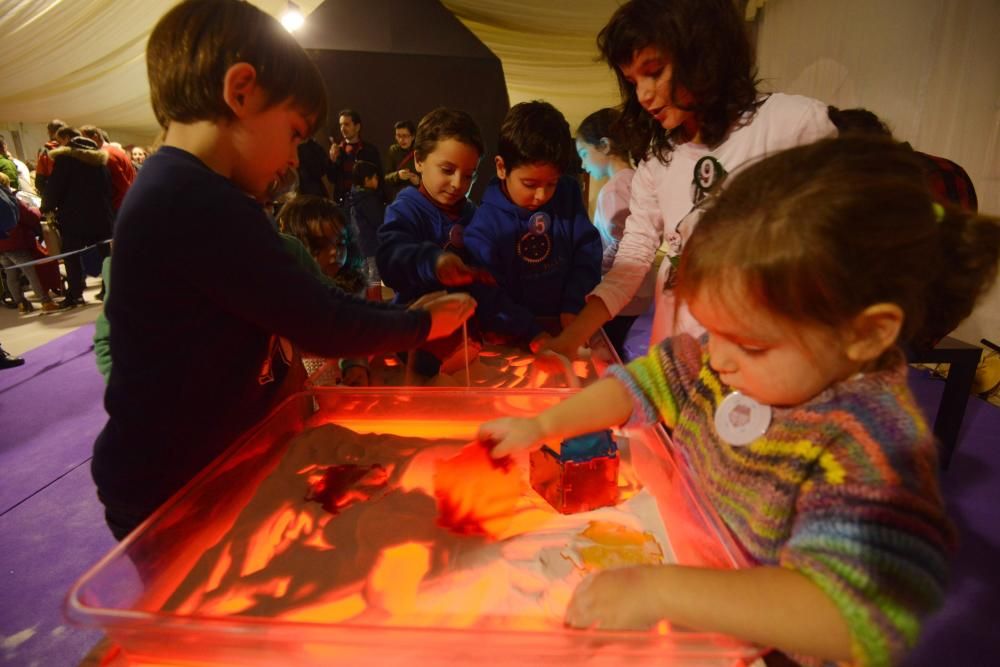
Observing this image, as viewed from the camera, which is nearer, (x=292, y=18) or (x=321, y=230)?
(x=321, y=230)

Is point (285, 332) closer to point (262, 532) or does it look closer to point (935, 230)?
point (262, 532)

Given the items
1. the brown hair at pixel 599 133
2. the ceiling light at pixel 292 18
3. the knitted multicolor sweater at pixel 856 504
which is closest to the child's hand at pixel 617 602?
the knitted multicolor sweater at pixel 856 504

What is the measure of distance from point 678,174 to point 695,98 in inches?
6.7

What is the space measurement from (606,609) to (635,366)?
1.22 feet

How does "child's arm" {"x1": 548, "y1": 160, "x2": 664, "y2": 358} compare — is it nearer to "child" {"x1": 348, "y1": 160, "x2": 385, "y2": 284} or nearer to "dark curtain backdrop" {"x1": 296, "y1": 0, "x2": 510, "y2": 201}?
"child" {"x1": 348, "y1": 160, "x2": 385, "y2": 284}

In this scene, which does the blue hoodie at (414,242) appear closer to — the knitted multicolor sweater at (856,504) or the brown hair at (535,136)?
the brown hair at (535,136)

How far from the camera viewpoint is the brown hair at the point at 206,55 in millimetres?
763

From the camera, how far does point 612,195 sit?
2.47 m

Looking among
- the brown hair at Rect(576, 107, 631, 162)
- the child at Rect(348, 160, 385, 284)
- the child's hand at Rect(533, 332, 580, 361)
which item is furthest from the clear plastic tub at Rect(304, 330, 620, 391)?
the child at Rect(348, 160, 385, 284)

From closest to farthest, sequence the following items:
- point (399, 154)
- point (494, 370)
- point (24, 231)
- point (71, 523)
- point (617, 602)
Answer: point (617, 602)
point (494, 370)
point (71, 523)
point (24, 231)
point (399, 154)

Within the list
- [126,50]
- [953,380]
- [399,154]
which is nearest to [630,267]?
[953,380]

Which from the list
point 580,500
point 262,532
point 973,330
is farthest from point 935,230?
point 973,330

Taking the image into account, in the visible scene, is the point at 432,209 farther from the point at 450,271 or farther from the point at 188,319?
the point at 188,319

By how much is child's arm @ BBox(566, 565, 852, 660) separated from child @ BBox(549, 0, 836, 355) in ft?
2.09
